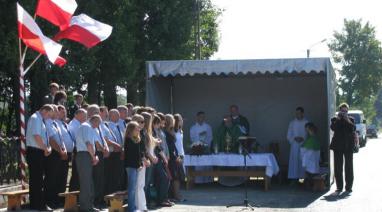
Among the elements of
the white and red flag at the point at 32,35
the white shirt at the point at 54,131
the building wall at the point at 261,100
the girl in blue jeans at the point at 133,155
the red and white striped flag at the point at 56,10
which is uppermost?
the red and white striped flag at the point at 56,10

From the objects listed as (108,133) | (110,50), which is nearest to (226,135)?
(108,133)

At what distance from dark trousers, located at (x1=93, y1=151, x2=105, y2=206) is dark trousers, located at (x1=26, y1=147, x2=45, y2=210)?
0.98 meters

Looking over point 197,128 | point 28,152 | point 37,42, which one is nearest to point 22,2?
point 197,128

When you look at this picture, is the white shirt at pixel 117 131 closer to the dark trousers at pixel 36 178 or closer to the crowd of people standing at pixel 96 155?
the crowd of people standing at pixel 96 155

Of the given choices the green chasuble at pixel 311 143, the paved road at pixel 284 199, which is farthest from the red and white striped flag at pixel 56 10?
the green chasuble at pixel 311 143

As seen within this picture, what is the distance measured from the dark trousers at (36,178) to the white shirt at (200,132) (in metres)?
5.95

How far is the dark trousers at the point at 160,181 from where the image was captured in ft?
41.6

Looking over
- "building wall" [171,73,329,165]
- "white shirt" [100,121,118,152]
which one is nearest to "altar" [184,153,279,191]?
"building wall" [171,73,329,165]

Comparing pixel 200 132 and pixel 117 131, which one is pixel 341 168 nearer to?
pixel 200 132

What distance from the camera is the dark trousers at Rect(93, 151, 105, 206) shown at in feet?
39.4

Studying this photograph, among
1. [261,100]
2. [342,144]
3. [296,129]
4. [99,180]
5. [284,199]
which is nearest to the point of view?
[99,180]

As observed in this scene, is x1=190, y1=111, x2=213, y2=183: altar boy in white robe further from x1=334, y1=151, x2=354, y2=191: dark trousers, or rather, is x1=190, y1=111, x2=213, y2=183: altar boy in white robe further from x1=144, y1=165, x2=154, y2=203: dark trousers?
x1=144, y1=165, x2=154, y2=203: dark trousers

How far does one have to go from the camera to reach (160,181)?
1269cm

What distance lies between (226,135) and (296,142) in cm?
173
